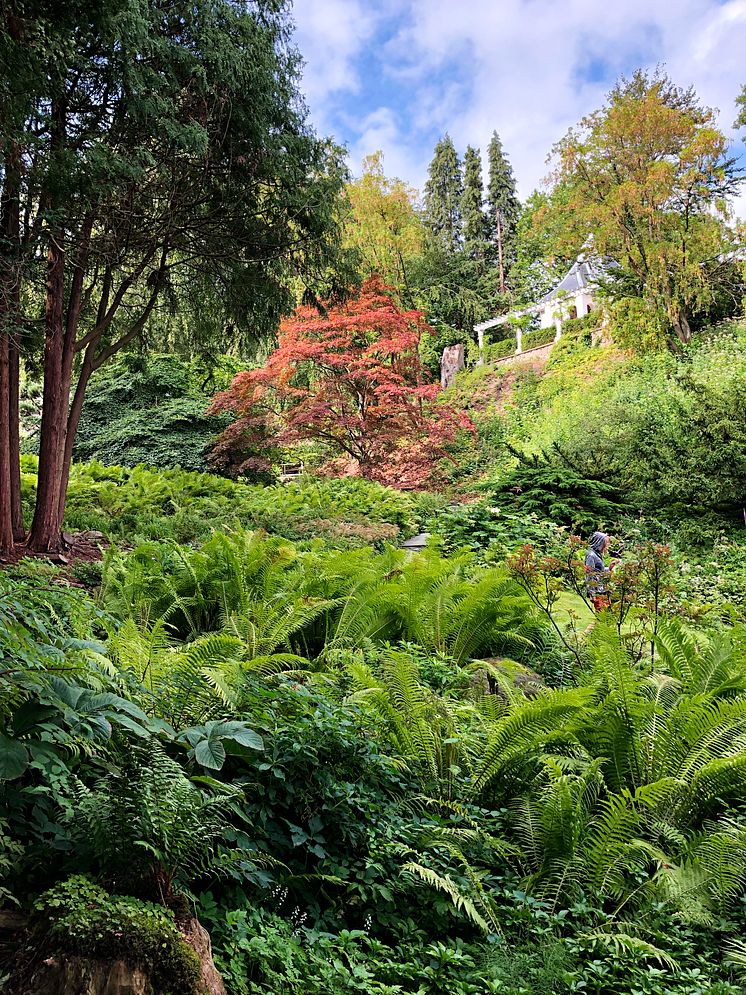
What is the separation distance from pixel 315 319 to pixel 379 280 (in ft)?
5.28

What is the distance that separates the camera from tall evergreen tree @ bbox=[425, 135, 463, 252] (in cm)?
2931

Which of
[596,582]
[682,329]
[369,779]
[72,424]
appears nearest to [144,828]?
[369,779]

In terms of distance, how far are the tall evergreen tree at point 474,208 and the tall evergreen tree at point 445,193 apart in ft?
1.48

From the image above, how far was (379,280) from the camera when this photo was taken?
1281cm

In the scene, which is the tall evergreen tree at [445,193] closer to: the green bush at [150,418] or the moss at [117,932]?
the green bush at [150,418]

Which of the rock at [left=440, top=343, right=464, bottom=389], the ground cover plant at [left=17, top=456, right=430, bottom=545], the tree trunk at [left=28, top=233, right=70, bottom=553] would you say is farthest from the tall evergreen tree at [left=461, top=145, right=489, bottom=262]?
the tree trunk at [left=28, top=233, right=70, bottom=553]

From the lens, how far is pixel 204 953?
1.50 meters

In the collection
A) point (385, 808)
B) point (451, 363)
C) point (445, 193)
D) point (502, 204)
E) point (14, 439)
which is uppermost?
point (445, 193)

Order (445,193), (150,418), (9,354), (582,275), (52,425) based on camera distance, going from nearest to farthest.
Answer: (9,354), (52,425), (150,418), (582,275), (445,193)

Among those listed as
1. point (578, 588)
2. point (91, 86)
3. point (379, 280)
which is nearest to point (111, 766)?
point (578, 588)

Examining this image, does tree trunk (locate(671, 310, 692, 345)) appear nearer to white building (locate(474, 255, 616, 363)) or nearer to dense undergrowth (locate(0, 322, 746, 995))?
white building (locate(474, 255, 616, 363))

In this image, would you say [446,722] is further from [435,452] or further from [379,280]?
[379,280]

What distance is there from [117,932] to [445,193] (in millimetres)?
31748

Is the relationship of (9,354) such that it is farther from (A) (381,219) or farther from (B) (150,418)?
(A) (381,219)
